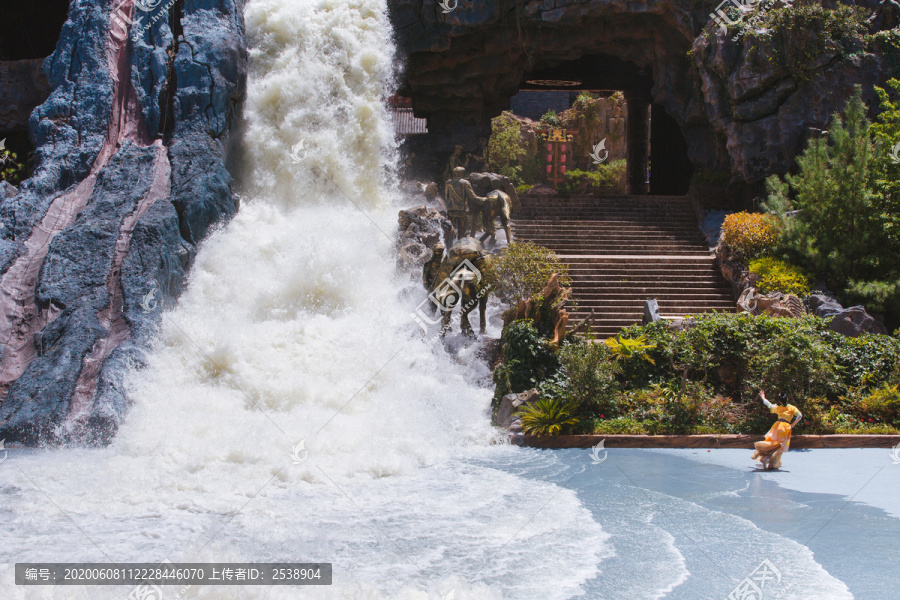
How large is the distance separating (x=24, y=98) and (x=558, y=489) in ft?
65.4

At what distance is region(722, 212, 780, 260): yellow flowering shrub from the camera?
14.6m

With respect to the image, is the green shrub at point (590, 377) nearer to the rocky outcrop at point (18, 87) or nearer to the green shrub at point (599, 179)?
the rocky outcrop at point (18, 87)

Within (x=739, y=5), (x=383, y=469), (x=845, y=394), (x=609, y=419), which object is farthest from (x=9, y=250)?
(x=739, y=5)

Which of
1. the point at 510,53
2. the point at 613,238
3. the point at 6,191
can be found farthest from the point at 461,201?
the point at 6,191

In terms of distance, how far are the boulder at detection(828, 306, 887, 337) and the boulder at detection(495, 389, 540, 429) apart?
585 cm

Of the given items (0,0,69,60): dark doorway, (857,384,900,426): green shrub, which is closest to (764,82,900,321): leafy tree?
(857,384,900,426): green shrub

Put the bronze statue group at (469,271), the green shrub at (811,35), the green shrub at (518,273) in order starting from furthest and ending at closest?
1. the green shrub at (811,35)
2. the green shrub at (518,273)
3. the bronze statue group at (469,271)

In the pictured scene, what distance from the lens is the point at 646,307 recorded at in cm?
1270

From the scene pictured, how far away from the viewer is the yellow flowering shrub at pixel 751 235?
14625mm

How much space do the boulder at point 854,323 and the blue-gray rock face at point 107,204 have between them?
11.8 meters

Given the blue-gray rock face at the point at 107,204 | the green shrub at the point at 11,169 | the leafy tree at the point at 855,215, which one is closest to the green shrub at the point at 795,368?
the leafy tree at the point at 855,215

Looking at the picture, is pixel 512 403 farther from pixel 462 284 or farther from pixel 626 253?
pixel 626 253

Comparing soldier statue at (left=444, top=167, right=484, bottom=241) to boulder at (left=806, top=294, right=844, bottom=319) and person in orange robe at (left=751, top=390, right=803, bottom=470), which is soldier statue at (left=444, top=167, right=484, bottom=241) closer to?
boulder at (left=806, top=294, right=844, bottom=319)

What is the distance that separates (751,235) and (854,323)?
3407 millimetres
